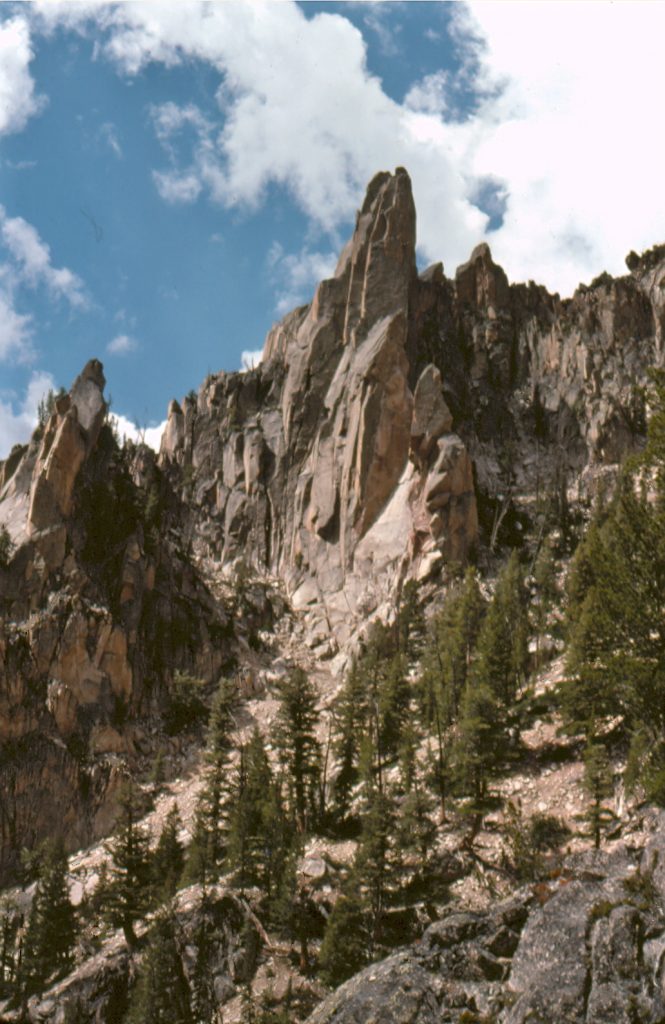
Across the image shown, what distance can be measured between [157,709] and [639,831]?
57.1m

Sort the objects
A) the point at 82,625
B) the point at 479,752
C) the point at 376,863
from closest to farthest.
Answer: the point at 376,863, the point at 479,752, the point at 82,625

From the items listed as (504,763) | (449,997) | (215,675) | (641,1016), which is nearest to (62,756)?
(215,675)

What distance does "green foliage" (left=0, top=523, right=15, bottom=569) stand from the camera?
7625 cm

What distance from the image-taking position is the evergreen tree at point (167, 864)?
140 ft

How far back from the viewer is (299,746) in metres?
48.3

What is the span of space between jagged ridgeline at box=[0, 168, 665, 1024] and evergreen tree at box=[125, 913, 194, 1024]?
20cm

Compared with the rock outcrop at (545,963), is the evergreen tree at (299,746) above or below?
above

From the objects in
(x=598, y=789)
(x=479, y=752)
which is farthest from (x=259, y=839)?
(x=598, y=789)

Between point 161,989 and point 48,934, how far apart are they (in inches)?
431

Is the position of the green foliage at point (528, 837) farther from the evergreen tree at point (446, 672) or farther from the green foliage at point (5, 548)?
the green foliage at point (5, 548)

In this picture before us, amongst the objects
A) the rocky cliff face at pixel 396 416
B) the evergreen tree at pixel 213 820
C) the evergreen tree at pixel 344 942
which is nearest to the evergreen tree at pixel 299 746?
the evergreen tree at pixel 213 820

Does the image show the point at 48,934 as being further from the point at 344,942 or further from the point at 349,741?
the point at 349,741

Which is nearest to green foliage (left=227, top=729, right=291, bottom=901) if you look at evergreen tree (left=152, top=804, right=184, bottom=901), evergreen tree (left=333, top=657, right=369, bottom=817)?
evergreen tree (left=152, top=804, right=184, bottom=901)

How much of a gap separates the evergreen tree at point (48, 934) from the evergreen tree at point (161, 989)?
6.98 meters
